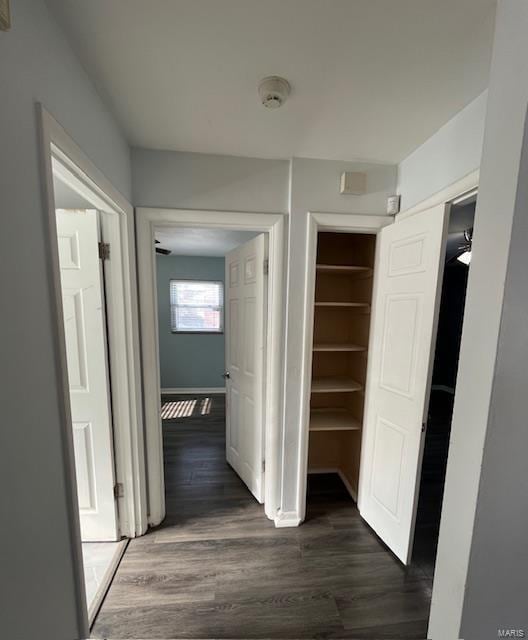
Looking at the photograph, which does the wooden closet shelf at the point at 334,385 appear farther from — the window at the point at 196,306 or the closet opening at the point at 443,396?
the window at the point at 196,306

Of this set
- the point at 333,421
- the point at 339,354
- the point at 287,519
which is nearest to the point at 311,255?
the point at 339,354

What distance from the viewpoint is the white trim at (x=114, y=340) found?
0.84 metres

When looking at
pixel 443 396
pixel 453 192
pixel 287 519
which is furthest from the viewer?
pixel 443 396

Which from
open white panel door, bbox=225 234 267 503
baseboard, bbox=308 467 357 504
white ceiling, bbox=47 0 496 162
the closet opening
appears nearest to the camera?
white ceiling, bbox=47 0 496 162

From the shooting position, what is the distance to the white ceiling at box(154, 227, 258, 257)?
2.84m

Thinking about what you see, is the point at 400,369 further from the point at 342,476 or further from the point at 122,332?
the point at 122,332

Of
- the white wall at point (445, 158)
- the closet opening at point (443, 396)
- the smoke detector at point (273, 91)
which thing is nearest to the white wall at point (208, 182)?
the smoke detector at point (273, 91)

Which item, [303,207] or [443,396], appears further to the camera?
[443,396]

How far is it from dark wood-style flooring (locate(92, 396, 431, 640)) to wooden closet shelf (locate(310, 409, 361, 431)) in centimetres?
62

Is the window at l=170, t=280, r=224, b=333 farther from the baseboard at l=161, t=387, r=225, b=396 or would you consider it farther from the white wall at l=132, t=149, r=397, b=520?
the white wall at l=132, t=149, r=397, b=520

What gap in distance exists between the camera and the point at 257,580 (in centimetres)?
146

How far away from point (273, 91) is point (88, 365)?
5.60 ft

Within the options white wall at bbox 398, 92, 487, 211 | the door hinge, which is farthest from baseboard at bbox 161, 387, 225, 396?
white wall at bbox 398, 92, 487, 211

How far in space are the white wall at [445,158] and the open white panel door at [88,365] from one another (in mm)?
1899
